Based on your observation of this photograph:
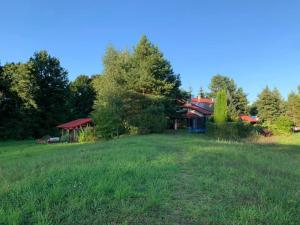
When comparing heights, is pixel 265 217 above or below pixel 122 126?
below

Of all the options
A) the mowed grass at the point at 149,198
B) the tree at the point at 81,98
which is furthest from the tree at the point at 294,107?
the mowed grass at the point at 149,198

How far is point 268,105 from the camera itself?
4753 centimetres

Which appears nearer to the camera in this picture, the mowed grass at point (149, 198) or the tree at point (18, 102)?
the mowed grass at point (149, 198)

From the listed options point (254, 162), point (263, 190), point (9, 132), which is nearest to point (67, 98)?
point (9, 132)

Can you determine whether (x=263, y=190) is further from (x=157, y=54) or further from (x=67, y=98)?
(x=67, y=98)

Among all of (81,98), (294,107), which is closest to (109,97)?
(81,98)

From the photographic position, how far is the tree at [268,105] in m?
47.3

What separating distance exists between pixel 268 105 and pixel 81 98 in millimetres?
31201

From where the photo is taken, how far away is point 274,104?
47.7 meters

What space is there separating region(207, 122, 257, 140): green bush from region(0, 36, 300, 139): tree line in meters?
2.79

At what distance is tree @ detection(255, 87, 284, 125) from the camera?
47306mm

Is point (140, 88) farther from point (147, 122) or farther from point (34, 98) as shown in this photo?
point (34, 98)

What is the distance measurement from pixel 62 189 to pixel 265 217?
3131mm

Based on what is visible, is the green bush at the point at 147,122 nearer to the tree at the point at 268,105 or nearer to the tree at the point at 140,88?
the tree at the point at 140,88
